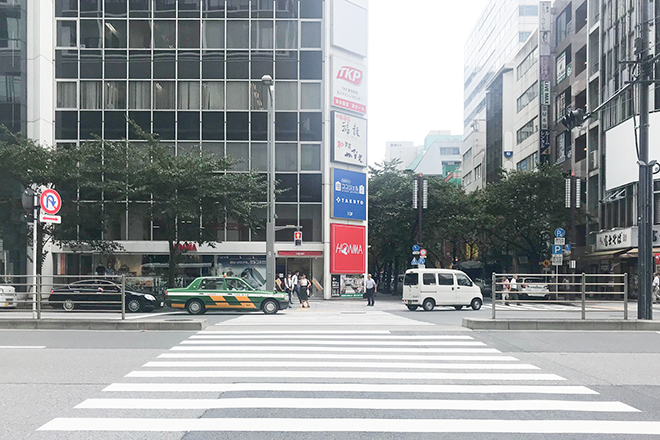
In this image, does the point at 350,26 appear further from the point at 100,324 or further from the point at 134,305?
the point at 100,324

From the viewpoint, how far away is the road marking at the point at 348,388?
8.61 meters

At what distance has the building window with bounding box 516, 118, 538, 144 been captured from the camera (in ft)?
202

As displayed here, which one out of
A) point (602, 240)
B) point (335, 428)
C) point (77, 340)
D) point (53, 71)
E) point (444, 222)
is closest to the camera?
point (335, 428)

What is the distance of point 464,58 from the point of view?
104 metres

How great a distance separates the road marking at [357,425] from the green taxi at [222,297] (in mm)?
18427

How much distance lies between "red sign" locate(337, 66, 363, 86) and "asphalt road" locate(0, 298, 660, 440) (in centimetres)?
3003

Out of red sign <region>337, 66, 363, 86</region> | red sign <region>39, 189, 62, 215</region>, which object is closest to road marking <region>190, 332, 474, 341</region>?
red sign <region>39, 189, 62, 215</region>

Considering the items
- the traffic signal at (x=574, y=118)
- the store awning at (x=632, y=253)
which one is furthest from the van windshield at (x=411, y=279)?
the store awning at (x=632, y=253)

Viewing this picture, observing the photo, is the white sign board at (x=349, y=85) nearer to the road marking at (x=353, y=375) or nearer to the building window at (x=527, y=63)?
the building window at (x=527, y=63)

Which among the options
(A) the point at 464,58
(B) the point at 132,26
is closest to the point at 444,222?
(B) the point at 132,26

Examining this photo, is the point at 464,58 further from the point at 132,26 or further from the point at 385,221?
the point at 132,26

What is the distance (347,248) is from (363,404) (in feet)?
114

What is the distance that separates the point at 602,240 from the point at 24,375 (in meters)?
42.9

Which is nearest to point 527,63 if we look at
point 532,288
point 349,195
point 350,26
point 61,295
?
point 350,26
